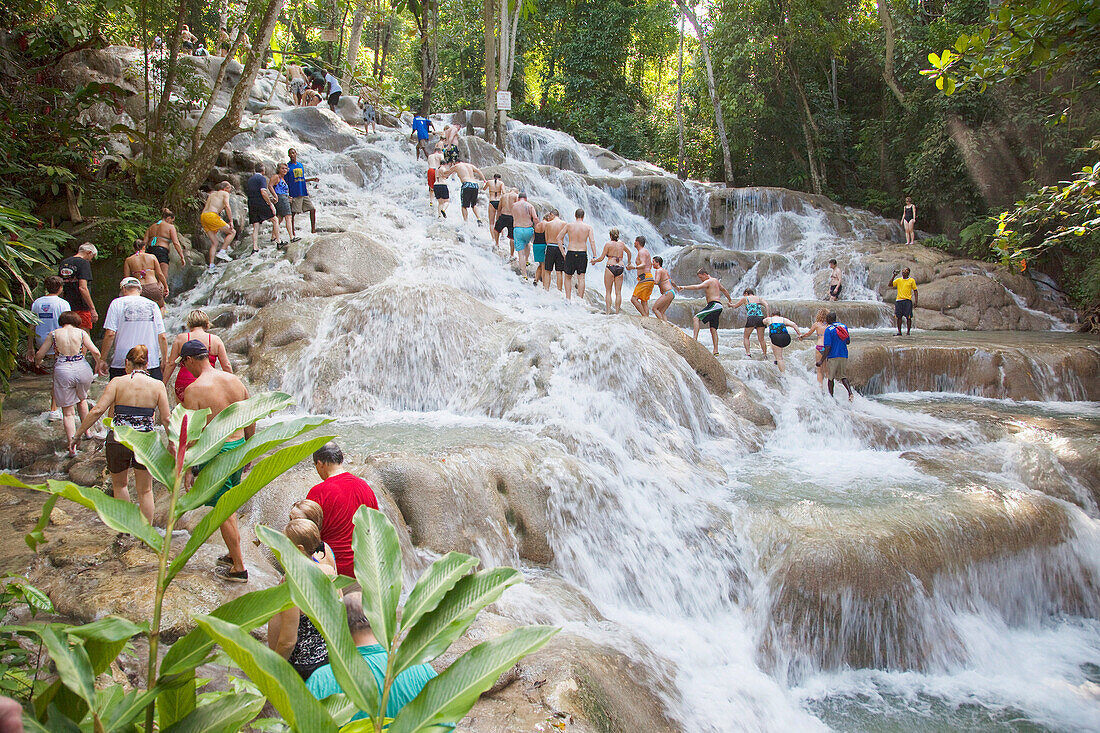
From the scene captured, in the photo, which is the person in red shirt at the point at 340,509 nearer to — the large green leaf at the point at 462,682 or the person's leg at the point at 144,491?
the person's leg at the point at 144,491

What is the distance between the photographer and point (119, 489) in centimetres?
543

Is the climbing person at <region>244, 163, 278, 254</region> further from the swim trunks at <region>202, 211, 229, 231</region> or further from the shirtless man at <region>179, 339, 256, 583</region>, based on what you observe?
the shirtless man at <region>179, 339, 256, 583</region>

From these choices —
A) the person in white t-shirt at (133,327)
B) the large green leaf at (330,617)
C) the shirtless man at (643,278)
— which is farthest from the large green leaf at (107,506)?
the shirtless man at (643,278)

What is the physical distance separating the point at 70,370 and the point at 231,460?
7526mm

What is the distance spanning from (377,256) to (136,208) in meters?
4.12

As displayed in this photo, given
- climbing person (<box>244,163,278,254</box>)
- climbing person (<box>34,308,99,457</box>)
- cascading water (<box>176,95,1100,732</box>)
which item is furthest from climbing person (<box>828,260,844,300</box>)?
climbing person (<box>34,308,99,457</box>)

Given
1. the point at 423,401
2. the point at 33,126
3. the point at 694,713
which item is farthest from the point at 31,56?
the point at 694,713

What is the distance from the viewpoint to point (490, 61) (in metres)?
19.6

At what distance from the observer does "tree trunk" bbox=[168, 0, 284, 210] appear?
11594 millimetres

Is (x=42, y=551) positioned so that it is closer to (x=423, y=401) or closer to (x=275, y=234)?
(x=423, y=401)

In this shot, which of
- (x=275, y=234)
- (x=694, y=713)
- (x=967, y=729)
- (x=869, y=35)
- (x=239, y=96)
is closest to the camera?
(x=694, y=713)

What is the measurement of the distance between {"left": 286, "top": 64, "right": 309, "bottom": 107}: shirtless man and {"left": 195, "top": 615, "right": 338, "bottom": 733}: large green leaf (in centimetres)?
2467

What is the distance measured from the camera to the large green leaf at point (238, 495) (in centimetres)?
103

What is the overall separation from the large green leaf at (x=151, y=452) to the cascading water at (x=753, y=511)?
4214 mm
